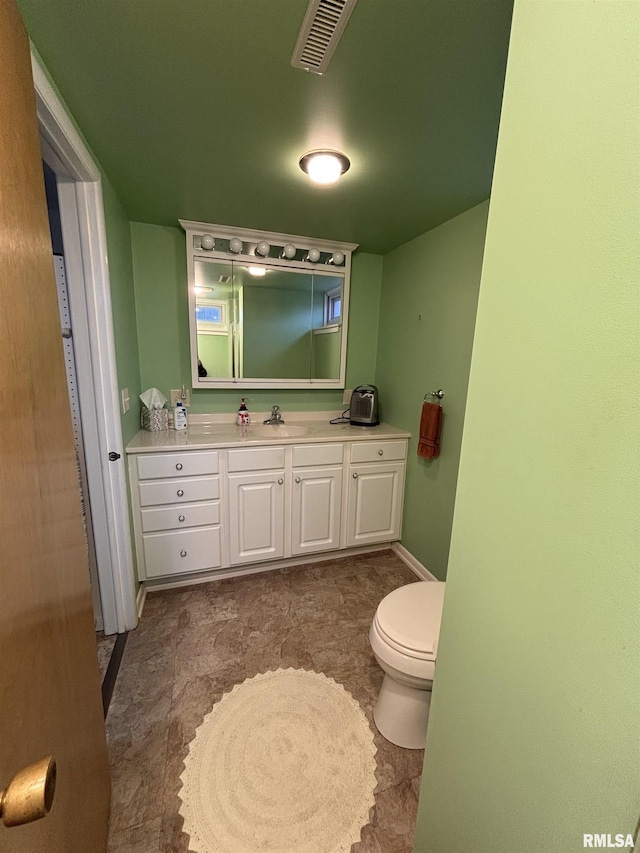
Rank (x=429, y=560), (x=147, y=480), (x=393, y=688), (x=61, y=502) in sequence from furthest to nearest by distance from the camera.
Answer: (x=429, y=560)
(x=147, y=480)
(x=393, y=688)
(x=61, y=502)

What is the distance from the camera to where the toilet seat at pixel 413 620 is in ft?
3.94

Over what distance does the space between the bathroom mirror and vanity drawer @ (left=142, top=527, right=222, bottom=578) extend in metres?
1.02

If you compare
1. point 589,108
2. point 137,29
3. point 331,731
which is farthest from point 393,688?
point 137,29

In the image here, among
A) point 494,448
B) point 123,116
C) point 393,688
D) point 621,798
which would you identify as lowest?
point 393,688

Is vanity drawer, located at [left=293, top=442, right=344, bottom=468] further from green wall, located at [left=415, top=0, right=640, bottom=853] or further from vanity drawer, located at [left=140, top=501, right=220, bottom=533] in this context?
green wall, located at [left=415, top=0, right=640, bottom=853]

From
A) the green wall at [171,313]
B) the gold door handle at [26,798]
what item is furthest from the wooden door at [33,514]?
the green wall at [171,313]

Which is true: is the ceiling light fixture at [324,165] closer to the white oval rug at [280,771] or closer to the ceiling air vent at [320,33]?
the ceiling air vent at [320,33]

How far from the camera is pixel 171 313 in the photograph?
2316mm

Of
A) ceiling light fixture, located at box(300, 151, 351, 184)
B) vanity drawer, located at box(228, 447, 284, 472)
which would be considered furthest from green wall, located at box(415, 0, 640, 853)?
vanity drawer, located at box(228, 447, 284, 472)

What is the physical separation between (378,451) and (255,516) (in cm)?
93

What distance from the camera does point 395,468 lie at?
2.46 metres

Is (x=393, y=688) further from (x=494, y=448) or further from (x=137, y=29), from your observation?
(x=137, y=29)

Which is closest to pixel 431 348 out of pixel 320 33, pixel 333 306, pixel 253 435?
pixel 333 306

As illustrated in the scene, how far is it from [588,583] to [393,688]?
115 centimetres
